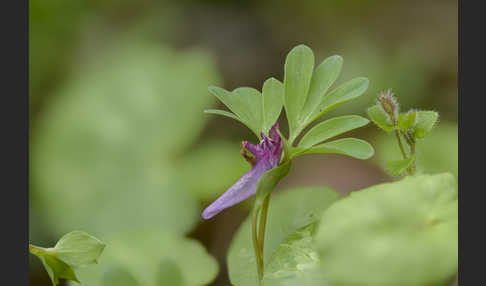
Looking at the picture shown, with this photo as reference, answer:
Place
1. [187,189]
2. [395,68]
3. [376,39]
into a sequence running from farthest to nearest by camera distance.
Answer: [376,39] → [395,68] → [187,189]

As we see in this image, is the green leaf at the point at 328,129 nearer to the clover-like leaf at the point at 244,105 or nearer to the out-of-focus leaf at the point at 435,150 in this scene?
the clover-like leaf at the point at 244,105

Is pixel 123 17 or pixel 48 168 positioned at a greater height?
pixel 123 17

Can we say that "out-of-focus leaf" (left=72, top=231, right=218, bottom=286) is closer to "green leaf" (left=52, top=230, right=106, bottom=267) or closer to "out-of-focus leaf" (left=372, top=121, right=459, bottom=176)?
"green leaf" (left=52, top=230, right=106, bottom=267)

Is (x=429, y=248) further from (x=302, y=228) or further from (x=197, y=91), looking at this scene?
(x=197, y=91)

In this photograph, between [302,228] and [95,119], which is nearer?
[302,228]

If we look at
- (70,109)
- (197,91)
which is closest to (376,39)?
(197,91)

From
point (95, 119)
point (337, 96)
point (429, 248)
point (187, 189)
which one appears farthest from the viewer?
point (95, 119)
